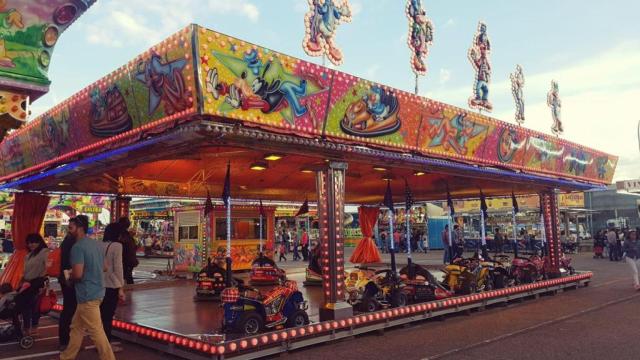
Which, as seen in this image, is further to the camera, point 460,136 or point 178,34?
point 460,136

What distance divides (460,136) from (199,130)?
19.3 ft

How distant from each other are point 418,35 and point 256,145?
4858 millimetres

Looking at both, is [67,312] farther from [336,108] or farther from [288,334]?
[336,108]

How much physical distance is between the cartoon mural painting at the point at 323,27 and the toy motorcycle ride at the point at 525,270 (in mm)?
7441

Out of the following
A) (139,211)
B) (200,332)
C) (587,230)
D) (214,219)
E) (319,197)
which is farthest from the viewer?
(587,230)

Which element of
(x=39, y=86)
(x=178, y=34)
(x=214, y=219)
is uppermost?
(x=178, y=34)

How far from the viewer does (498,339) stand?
283 inches

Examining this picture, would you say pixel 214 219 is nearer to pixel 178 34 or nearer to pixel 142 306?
pixel 142 306

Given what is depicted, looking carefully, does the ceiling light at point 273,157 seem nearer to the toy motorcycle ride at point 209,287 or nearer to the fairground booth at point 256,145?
the fairground booth at point 256,145

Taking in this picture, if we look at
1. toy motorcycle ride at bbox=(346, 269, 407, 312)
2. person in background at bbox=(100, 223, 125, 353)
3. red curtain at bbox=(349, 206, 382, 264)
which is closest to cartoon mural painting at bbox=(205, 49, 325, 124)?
person in background at bbox=(100, 223, 125, 353)

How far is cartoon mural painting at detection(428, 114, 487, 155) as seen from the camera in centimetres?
906

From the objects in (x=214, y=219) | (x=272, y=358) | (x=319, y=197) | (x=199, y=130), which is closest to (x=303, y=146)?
(x=319, y=197)

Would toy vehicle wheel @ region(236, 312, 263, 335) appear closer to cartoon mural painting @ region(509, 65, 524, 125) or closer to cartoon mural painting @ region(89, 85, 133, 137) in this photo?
cartoon mural painting @ region(89, 85, 133, 137)

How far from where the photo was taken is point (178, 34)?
18.3 feet
